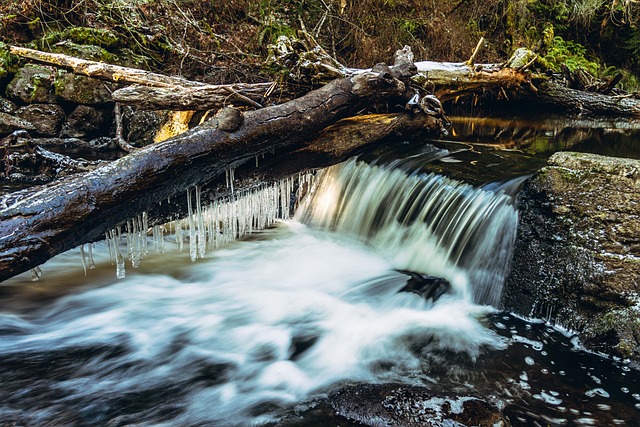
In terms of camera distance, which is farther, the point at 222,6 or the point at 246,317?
the point at 222,6

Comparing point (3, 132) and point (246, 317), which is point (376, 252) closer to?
point (246, 317)

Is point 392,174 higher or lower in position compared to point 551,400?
higher

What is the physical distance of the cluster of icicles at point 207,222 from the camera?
4148 mm

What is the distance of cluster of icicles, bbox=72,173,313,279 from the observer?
4.15 meters

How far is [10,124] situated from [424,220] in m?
7.16

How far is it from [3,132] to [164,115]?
2.60 metres

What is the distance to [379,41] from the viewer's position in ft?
36.1

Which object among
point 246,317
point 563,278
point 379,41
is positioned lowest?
point 246,317

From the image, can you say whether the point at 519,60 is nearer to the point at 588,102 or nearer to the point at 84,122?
the point at 588,102

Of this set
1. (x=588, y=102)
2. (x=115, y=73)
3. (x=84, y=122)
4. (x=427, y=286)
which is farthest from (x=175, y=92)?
(x=588, y=102)

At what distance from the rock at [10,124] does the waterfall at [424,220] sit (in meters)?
5.34

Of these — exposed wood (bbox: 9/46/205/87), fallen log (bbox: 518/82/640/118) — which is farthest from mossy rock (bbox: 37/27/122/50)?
fallen log (bbox: 518/82/640/118)

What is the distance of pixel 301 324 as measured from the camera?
409 cm

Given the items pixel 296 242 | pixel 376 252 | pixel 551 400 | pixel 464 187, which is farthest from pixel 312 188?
pixel 551 400
